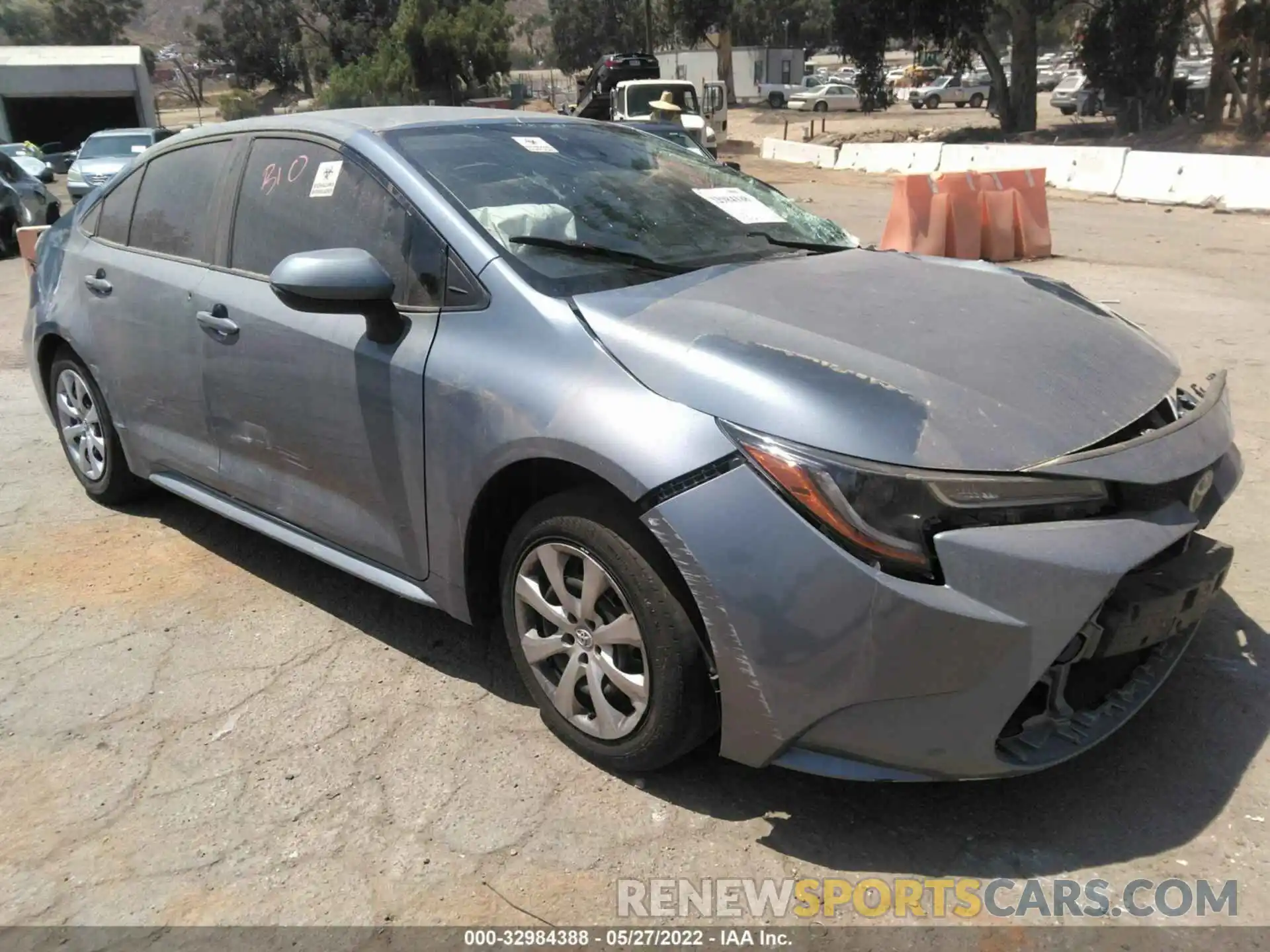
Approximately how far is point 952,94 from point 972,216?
144ft

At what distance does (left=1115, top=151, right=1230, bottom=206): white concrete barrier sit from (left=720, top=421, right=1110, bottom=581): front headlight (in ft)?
47.2

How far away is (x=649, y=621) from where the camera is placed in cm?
251

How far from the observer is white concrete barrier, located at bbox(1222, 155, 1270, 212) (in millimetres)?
13617

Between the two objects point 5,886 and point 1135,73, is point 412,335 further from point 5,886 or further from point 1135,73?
point 1135,73

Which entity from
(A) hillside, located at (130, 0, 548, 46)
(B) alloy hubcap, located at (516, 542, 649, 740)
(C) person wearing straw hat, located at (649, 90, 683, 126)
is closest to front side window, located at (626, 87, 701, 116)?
(C) person wearing straw hat, located at (649, 90, 683, 126)

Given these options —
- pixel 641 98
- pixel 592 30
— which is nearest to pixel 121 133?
pixel 641 98

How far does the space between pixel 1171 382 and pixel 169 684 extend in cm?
320

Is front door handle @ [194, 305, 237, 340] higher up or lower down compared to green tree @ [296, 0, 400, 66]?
lower down


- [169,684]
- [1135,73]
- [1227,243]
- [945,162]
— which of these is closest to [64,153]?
[945,162]

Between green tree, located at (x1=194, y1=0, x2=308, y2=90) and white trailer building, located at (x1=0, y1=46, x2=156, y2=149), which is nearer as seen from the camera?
white trailer building, located at (x1=0, y1=46, x2=156, y2=149)

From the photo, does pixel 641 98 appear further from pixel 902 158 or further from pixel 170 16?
pixel 170 16

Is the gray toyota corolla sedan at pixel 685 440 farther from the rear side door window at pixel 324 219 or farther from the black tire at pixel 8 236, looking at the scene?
the black tire at pixel 8 236

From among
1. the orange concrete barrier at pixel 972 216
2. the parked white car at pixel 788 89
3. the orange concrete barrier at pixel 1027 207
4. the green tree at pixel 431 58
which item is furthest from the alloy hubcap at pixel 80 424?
the parked white car at pixel 788 89

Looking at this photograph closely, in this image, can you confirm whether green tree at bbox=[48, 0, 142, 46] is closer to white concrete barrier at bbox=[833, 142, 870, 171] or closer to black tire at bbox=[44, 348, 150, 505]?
white concrete barrier at bbox=[833, 142, 870, 171]
